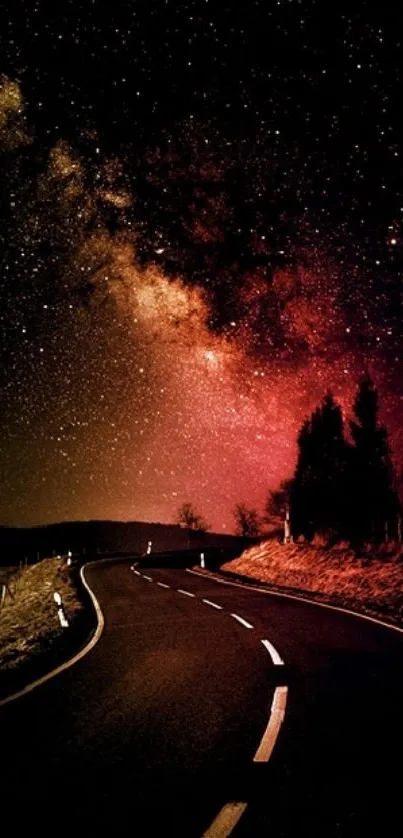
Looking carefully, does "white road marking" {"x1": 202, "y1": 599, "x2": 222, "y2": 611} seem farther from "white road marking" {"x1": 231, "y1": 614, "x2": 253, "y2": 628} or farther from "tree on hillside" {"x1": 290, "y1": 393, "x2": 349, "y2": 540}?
"tree on hillside" {"x1": 290, "y1": 393, "x2": 349, "y2": 540}

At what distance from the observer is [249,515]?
90.9 meters

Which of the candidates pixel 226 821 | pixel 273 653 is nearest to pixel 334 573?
pixel 273 653

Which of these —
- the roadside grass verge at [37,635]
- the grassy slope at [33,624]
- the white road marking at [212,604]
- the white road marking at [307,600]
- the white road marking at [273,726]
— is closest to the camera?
the white road marking at [273,726]

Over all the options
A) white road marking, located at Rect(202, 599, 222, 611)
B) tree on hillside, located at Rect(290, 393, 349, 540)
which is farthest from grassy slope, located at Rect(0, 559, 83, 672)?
tree on hillside, located at Rect(290, 393, 349, 540)

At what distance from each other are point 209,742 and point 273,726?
0.80 m

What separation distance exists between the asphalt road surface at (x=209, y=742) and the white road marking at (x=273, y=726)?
40mm

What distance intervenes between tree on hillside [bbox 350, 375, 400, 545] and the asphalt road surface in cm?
2137

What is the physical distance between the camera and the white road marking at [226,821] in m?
3.46

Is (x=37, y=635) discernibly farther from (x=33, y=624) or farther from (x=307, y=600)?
(x=307, y=600)

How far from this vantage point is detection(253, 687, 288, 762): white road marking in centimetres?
475

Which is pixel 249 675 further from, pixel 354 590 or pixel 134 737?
pixel 354 590

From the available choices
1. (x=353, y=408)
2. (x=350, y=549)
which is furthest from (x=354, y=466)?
(x=350, y=549)

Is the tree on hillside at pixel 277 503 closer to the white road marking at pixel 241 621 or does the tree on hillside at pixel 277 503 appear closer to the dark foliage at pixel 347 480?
the dark foliage at pixel 347 480

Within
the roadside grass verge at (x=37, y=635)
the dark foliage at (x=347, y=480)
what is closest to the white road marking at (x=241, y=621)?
the roadside grass verge at (x=37, y=635)
